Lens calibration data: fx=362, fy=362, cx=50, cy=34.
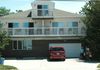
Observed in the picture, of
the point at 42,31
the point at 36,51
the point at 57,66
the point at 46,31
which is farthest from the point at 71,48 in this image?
the point at 57,66

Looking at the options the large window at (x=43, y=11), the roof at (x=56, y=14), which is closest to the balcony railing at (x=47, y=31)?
the large window at (x=43, y=11)

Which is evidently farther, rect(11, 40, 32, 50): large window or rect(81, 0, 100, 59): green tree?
rect(11, 40, 32, 50): large window

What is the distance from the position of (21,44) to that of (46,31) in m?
4.51

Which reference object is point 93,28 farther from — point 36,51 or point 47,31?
point 36,51

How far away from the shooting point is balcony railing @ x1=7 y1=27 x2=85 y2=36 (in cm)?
5356

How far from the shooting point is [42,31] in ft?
177

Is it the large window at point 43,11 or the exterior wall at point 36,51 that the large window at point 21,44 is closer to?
the exterior wall at point 36,51

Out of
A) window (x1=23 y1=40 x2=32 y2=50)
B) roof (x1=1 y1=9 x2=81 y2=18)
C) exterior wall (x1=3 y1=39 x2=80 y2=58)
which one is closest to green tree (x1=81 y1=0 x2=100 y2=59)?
exterior wall (x1=3 y1=39 x2=80 y2=58)

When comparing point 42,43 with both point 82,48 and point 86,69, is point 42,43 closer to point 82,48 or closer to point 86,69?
point 82,48

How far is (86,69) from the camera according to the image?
3266cm

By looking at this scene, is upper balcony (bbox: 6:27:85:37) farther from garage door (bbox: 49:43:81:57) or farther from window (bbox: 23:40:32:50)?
window (bbox: 23:40:32:50)

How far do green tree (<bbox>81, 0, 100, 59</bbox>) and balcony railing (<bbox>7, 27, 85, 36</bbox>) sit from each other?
316cm

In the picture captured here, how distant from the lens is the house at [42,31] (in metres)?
53.6

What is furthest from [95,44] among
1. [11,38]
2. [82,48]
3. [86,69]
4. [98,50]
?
[86,69]
